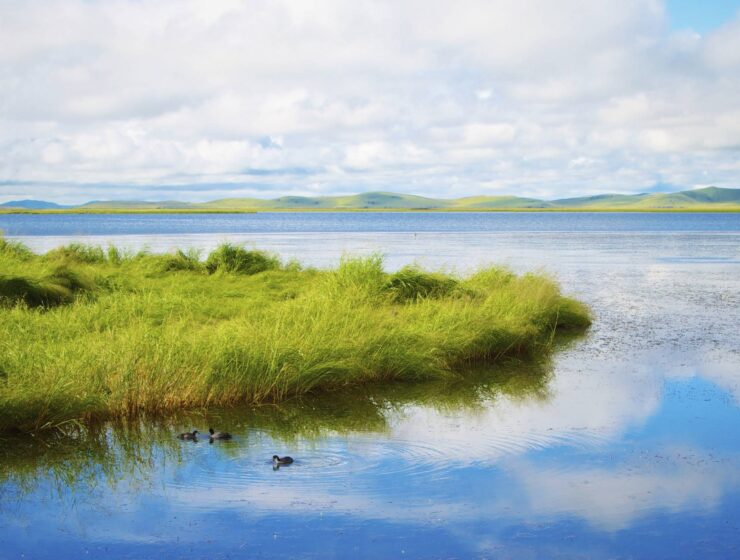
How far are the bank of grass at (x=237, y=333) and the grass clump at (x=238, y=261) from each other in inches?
72.0

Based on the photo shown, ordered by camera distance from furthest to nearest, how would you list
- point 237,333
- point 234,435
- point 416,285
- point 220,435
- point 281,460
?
point 416,285, point 237,333, point 234,435, point 220,435, point 281,460

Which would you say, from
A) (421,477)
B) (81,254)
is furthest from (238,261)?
(421,477)

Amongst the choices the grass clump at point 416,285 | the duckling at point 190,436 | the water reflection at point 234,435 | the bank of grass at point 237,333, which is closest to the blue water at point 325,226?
the bank of grass at point 237,333

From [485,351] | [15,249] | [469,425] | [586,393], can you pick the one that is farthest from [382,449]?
[15,249]

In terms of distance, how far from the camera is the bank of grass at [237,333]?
36.4 ft

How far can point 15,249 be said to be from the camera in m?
27.8

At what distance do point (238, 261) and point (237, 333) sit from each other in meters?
13.6

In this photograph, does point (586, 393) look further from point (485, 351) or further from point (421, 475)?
point (421, 475)

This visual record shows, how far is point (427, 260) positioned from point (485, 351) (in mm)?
24320

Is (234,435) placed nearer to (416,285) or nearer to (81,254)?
(416,285)

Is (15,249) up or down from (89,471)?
up

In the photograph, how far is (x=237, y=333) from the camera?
13.2 meters

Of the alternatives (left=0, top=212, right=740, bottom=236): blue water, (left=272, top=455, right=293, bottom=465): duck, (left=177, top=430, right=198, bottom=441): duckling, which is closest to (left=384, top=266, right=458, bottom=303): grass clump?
(left=177, top=430, right=198, bottom=441): duckling

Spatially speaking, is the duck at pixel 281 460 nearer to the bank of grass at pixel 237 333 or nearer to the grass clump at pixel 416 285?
the bank of grass at pixel 237 333
